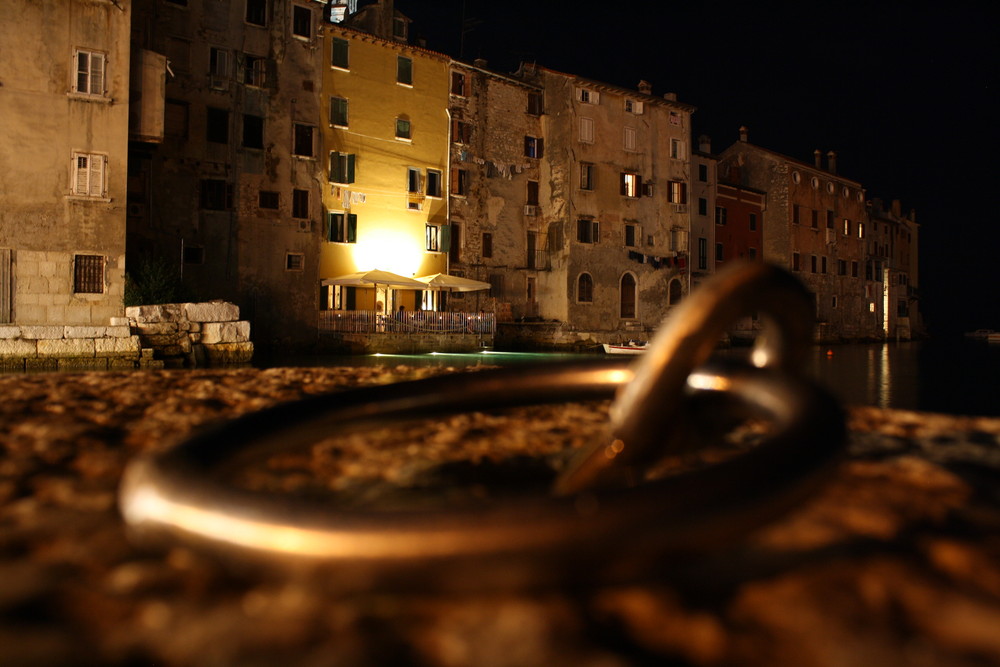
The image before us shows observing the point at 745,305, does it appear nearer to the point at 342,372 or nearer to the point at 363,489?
the point at 363,489

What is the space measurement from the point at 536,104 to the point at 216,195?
18.1 m

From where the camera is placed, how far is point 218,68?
25203mm

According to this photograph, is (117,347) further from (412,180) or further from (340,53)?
(340,53)

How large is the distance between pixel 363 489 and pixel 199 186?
84.8 ft

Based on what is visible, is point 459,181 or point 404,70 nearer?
point 404,70

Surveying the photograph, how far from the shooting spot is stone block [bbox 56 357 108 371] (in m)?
16.8

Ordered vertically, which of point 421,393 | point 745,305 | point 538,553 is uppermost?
point 745,305

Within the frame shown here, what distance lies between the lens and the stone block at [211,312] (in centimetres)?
1909

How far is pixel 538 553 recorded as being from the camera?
4.17ft

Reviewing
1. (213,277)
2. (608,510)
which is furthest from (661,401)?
(213,277)

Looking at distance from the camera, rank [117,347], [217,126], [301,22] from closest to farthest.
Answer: [117,347] → [217,126] → [301,22]

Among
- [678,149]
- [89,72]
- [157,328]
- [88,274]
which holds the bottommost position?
[157,328]

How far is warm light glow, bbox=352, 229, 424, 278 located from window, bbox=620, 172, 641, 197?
13.1 metres

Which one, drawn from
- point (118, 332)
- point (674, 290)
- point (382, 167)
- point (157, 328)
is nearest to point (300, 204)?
point (382, 167)
